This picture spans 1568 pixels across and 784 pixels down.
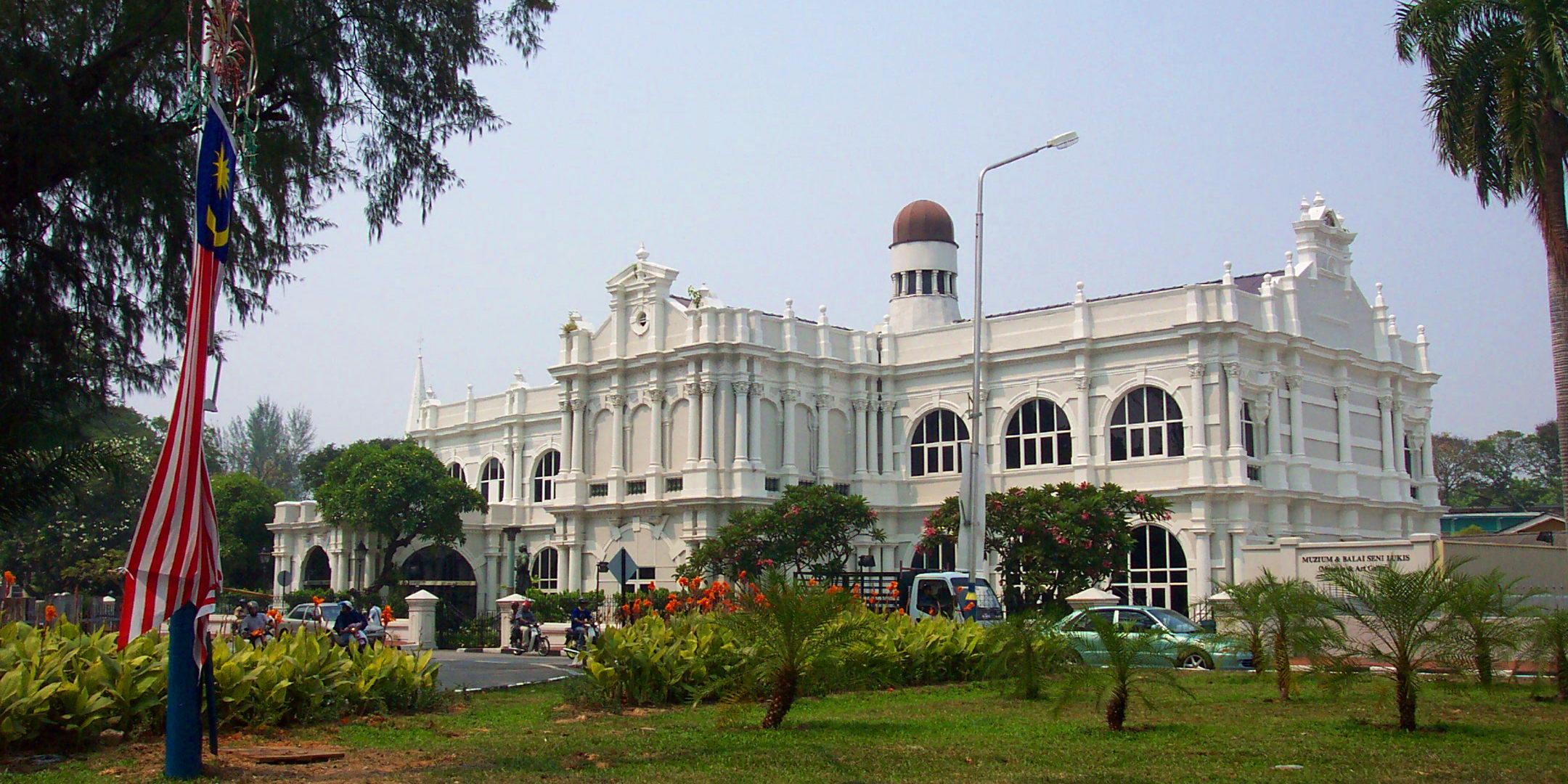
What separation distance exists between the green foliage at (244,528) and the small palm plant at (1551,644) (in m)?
56.9

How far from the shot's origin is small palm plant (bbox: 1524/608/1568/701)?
623 inches

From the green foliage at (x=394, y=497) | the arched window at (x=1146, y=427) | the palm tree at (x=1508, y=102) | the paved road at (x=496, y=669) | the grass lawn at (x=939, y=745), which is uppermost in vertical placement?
the palm tree at (x=1508, y=102)

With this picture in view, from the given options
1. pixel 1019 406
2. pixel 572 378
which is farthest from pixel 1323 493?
pixel 572 378

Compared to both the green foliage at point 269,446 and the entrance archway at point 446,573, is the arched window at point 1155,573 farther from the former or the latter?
the green foliage at point 269,446

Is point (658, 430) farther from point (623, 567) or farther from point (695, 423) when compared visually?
point (623, 567)

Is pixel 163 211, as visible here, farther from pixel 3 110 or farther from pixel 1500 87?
pixel 1500 87

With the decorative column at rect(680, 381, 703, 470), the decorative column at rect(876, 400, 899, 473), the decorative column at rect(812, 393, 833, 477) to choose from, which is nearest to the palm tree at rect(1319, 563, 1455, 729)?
the decorative column at rect(680, 381, 703, 470)

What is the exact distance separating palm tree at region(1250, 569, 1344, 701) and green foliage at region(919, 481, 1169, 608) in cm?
1630

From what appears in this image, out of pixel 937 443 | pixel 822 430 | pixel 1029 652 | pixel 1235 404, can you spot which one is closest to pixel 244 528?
pixel 822 430

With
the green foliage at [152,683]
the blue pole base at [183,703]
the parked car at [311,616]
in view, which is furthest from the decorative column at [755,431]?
the blue pole base at [183,703]

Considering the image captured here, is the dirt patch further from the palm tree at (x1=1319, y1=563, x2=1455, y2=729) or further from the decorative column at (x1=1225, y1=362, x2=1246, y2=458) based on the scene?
the decorative column at (x1=1225, y1=362, x2=1246, y2=458)

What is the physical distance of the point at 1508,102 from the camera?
2120 cm

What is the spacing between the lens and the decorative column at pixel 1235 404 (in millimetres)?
39406

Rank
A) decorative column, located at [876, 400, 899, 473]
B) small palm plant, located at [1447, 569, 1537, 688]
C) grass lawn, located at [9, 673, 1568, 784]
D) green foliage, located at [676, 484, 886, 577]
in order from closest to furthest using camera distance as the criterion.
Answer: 1. grass lawn, located at [9, 673, 1568, 784]
2. small palm plant, located at [1447, 569, 1537, 688]
3. green foliage, located at [676, 484, 886, 577]
4. decorative column, located at [876, 400, 899, 473]
